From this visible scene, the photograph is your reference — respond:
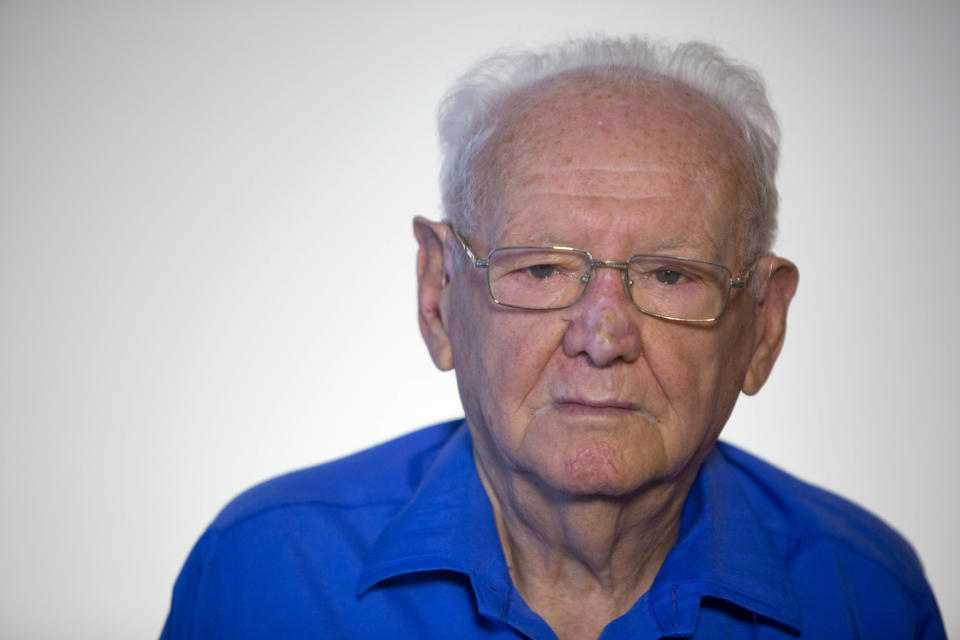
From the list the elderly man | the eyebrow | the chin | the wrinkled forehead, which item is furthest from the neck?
the wrinkled forehead

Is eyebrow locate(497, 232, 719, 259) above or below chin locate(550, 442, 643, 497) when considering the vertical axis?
above

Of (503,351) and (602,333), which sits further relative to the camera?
(503,351)

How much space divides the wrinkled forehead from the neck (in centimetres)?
62

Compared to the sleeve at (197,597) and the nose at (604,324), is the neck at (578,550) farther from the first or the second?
the sleeve at (197,597)

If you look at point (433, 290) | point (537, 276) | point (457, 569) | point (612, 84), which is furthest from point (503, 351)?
point (612, 84)

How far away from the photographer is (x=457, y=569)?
2.18 metres

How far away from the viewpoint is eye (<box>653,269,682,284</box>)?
2.06 meters

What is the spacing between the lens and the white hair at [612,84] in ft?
7.24

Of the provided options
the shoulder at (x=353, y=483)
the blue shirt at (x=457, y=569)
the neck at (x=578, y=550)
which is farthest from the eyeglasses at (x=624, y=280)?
the shoulder at (x=353, y=483)

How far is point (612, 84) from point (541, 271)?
431 mm

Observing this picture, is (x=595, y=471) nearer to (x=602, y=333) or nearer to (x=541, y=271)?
(x=602, y=333)

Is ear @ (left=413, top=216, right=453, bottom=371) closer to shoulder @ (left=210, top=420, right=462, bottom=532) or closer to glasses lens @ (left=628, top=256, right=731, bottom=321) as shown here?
shoulder @ (left=210, top=420, right=462, bottom=532)

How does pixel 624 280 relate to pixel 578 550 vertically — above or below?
above

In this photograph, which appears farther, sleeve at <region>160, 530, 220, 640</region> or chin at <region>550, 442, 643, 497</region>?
sleeve at <region>160, 530, 220, 640</region>
